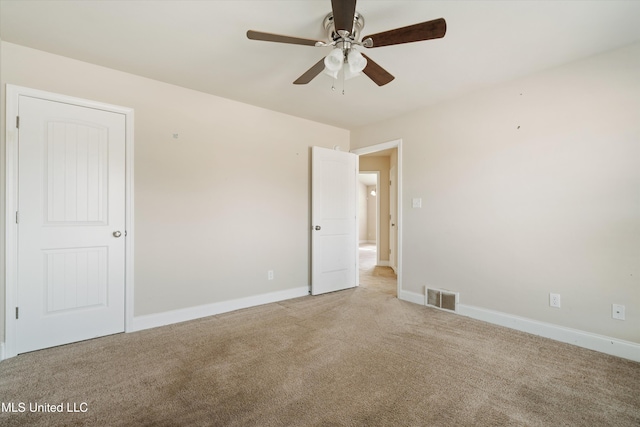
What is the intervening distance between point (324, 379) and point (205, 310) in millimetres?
1844

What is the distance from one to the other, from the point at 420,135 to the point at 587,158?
1694 mm

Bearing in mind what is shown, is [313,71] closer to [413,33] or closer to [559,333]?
[413,33]

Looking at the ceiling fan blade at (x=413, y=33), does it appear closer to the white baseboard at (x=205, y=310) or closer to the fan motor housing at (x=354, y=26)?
the fan motor housing at (x=354, y=26)

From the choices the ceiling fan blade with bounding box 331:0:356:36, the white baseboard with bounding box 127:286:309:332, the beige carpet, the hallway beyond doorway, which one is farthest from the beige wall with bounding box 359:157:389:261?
the ceiling fan blade with bounding box 331:0:356:36

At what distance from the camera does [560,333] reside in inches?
102

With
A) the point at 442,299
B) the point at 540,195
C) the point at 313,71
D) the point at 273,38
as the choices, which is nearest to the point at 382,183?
the point at 442,299

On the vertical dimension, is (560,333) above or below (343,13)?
below

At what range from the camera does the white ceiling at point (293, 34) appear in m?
1.90

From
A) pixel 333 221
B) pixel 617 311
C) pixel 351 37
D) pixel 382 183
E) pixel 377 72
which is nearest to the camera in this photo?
pixel 351 37

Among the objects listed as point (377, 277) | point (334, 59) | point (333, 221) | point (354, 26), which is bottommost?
point (377, 277)

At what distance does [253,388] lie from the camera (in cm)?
187

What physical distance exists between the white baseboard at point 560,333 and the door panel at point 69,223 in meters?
3.75

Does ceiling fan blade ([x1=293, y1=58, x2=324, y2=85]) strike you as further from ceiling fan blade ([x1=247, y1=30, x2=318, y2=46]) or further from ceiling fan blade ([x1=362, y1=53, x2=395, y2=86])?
ceiling fan blade ([x1=362, y1=53, x2=395, y2=86])

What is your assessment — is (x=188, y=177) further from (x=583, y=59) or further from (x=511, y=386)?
(x=583, y=59)
